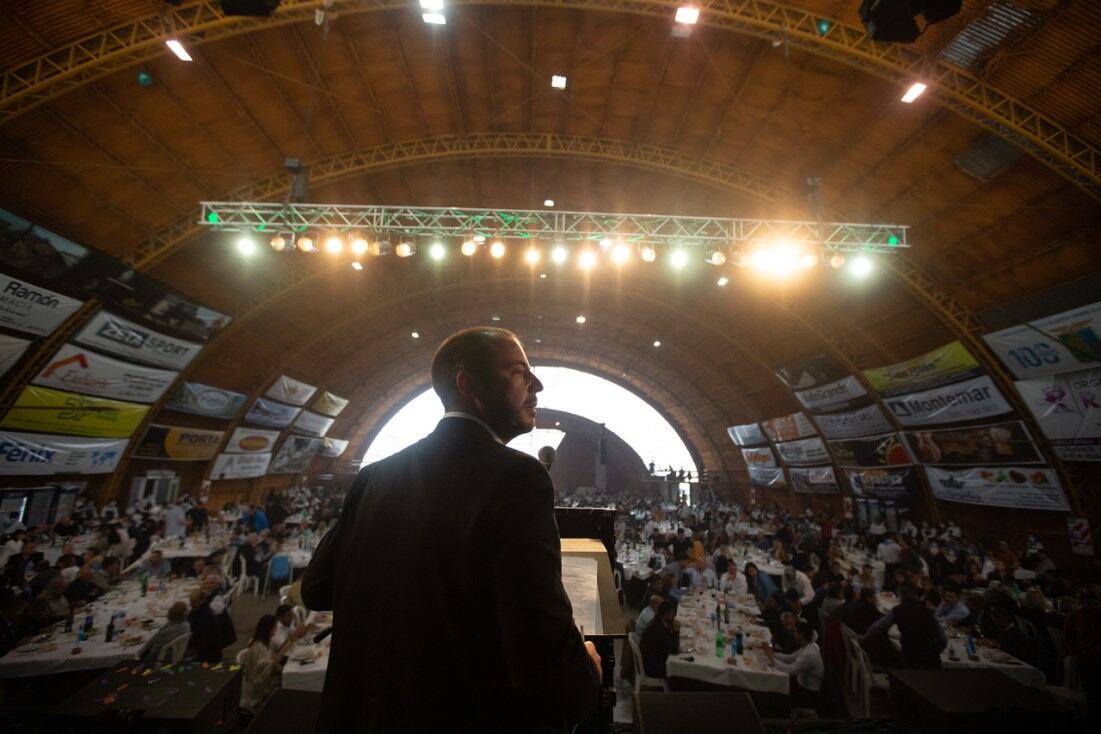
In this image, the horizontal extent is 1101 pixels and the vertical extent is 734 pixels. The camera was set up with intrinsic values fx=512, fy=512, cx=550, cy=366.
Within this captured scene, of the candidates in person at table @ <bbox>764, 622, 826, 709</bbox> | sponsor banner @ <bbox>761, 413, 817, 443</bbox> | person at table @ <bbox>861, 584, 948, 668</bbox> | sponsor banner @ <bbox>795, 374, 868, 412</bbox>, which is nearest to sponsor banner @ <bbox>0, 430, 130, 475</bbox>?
person at table @ <bbox>764, 622, 826, 709</bbox>

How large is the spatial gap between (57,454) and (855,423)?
2579 centimetres

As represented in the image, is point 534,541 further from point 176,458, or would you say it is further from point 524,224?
point 176,458

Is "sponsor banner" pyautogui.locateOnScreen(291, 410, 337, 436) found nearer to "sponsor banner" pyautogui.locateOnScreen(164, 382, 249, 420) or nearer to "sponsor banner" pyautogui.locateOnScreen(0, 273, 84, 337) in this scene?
"sponsor banner" pyautogui.locateOnScreen(164, 382, 249, 420)

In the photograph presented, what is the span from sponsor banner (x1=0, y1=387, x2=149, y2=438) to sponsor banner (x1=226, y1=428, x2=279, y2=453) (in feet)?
17.4

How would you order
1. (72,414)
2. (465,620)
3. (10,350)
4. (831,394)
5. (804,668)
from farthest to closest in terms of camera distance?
(831,394), (72,414), (10,350), (804,668), (465,620)

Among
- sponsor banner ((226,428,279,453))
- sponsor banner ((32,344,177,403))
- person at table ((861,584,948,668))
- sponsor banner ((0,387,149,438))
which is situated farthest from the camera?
sponsor banner ((226,428,279,453))

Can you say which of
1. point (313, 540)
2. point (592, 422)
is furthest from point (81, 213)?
point (592, 422)

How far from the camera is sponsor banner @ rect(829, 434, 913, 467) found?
1795cm

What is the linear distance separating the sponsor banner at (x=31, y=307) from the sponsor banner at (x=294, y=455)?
46.9 feet

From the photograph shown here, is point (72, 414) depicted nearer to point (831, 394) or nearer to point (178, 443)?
point (178, 443)

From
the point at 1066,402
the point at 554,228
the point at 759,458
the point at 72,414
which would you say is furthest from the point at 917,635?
the point at 759,458

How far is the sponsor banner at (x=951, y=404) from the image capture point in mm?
13766

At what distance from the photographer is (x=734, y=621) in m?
7.95

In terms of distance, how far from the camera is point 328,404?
27.5m
